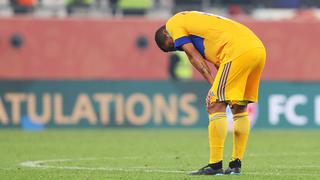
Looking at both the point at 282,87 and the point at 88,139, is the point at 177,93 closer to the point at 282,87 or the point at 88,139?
the point at 282,87

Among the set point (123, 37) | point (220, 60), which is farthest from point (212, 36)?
point (123, 37)

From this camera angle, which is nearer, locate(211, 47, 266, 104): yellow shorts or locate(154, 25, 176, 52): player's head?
A: locate(211, 47, 266, 104): yellow shorts

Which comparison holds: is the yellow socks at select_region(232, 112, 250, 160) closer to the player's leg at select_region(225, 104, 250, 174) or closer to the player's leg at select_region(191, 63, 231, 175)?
the player's leg at select_region(225, 104, 250, 174)

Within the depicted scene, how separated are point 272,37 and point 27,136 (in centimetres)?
1091

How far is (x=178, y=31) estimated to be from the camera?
11469 mm

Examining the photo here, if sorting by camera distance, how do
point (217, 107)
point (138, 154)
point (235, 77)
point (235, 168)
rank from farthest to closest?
point (138, 154), point (235, 168), point (217, 107), point (235, 77)

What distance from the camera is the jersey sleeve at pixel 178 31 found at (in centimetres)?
1144

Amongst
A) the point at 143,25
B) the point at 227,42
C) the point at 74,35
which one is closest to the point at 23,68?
the point at 74,35

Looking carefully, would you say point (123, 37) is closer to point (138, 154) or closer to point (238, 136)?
point (138, 154)

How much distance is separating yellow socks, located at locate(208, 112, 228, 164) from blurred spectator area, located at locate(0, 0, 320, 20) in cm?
1819

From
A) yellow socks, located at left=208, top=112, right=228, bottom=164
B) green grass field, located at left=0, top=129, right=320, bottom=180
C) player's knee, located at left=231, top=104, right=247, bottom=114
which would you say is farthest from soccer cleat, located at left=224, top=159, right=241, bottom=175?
player's knee, located at left=231, top=104, right=247, bottom=114

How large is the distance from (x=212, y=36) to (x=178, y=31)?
37 centimetres

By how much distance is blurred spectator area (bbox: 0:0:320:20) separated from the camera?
96.3 ft

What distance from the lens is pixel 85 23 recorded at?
2920 cm
